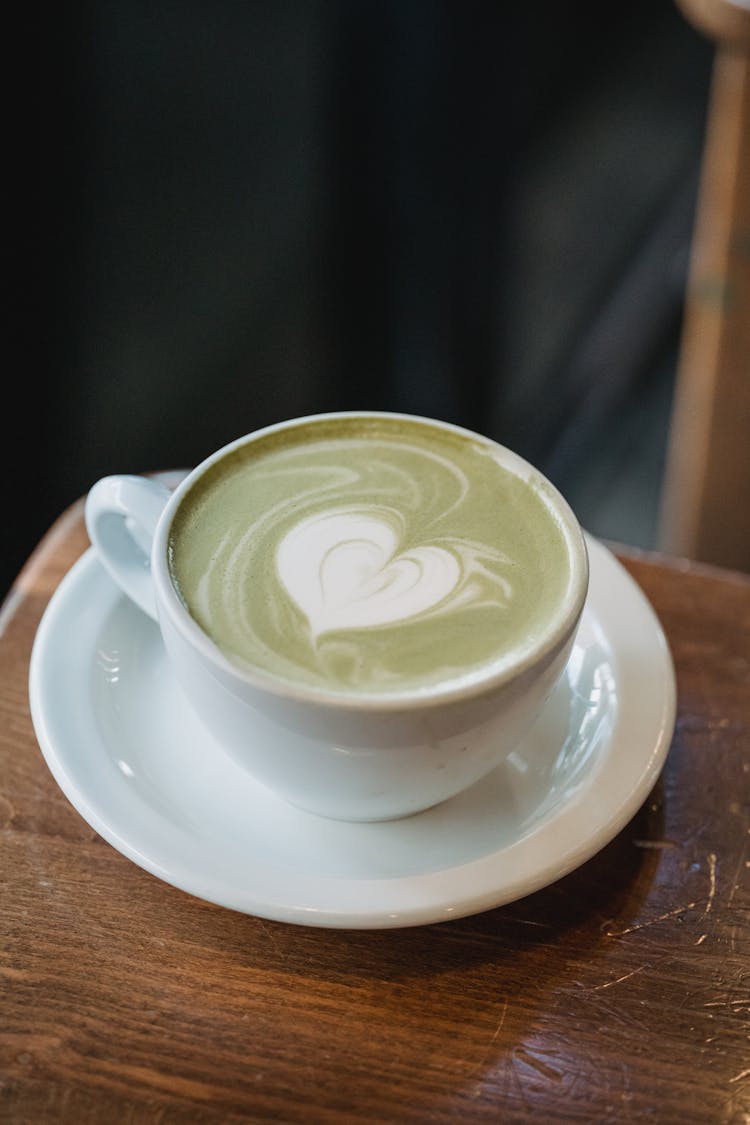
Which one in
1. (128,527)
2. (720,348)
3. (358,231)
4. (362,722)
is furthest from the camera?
(358,231)

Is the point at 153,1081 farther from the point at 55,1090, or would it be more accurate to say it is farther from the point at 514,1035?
the point at 514,1035

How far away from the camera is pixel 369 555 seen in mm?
584

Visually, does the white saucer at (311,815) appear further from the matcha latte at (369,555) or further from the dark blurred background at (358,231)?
the dark blurred background at (358,231)

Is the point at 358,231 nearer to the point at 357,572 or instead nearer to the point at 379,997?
the point at 357,572

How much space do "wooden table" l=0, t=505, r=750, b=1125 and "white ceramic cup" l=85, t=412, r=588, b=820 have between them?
0.25 ft

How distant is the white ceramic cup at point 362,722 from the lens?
489 millimetres

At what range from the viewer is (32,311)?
145 cm

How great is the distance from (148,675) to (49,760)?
4.0 inches

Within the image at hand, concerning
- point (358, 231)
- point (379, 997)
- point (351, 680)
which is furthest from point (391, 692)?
point (358, 231)

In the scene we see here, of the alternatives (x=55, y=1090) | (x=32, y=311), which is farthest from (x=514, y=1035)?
(x=32, y=311)

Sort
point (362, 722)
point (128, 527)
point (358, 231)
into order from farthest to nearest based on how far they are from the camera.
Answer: point (358, 231) → point (128, 527) → point (362, 722)

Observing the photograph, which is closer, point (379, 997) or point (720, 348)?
point (379, 997)

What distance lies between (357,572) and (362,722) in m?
0.11

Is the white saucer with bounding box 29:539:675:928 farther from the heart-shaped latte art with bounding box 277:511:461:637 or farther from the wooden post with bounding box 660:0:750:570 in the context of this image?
the wooden post with bounding box 660:0:750:570
